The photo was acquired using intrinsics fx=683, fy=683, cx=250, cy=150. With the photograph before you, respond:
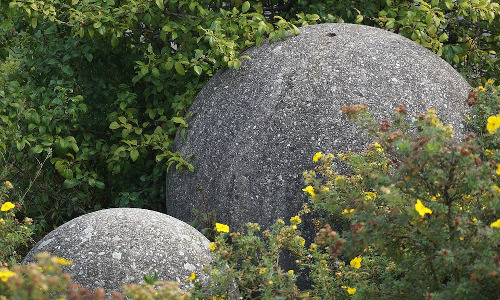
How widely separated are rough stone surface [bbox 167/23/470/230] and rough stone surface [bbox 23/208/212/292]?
541 millimetres

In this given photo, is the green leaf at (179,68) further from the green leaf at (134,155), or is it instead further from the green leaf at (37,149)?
the green leaf at (37,149)

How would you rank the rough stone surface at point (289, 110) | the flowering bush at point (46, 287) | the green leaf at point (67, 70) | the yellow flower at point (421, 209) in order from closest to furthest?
the flowering bush at point (46, 287), the yellow flower at point (421, 209), the rough stone surface at point (289, 110), the green leaf at point (67, 70)

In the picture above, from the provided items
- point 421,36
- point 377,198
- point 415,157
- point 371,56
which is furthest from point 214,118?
point 415,157

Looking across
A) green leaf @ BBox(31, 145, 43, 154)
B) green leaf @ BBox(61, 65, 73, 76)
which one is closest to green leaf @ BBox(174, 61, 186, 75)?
green leaf @ BBox(61, 65, 73, 76)

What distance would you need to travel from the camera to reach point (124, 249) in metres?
3.23

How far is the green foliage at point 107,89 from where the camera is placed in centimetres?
450

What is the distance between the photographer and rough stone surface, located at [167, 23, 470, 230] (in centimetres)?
381

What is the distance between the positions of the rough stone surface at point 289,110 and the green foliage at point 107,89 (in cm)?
17

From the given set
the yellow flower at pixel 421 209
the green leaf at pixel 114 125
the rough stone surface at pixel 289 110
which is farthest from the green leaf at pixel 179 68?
the yellow flower at pixel 421 209

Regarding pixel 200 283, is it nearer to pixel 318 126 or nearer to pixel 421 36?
pixel 318 126

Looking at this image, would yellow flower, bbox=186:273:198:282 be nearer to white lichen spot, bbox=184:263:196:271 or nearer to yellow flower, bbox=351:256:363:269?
white lichen spot, bbox=184:263:196:271

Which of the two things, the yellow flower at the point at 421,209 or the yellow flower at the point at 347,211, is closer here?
the yellow flower at the point at 421,209

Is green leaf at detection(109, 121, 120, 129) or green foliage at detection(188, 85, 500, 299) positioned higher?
green foliage at detection(188, 85, 500, 299)

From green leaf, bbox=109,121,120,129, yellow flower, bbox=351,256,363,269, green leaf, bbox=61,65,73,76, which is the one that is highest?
green leaf, bbox=61,65,73,76
